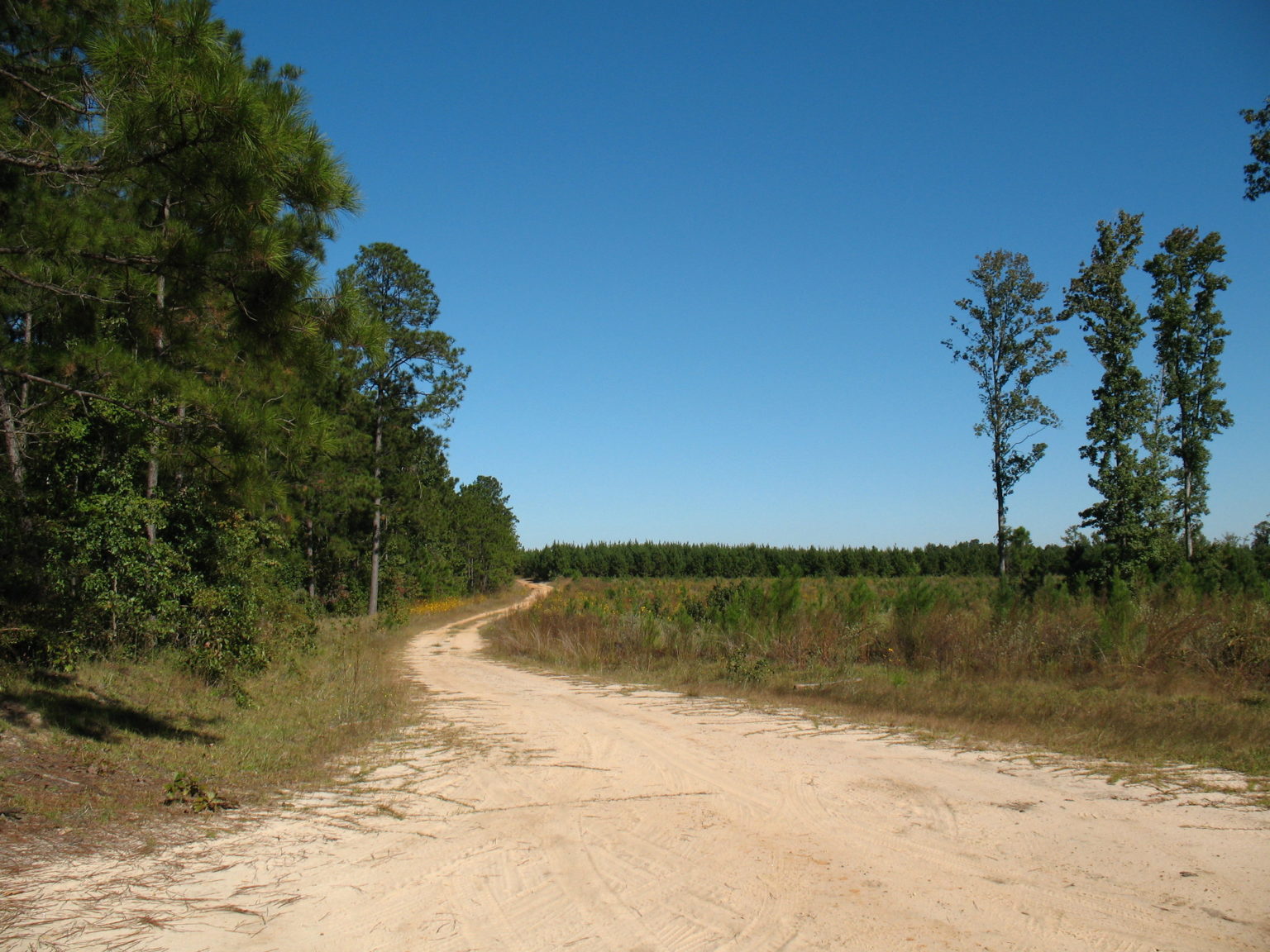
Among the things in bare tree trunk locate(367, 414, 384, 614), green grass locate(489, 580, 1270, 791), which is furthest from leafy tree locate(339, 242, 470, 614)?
green grass locate(489, 580, 1270, 791)

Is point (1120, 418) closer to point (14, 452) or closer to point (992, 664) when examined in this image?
point (992, 664)

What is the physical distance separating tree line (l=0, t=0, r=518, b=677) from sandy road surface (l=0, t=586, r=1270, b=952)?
120 inches

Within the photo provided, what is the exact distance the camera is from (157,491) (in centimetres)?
1029

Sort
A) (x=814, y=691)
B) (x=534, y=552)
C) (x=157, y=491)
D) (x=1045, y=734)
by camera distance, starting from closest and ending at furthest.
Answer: (x=1045, y=734) → (x=157, y=491) → (x=814, y=691) → (x=534, y=552)

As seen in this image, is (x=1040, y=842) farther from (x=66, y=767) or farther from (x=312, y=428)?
(x=66, y=767)

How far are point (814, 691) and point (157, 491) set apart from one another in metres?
9.76

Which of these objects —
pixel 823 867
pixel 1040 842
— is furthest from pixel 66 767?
pixel 1040 842

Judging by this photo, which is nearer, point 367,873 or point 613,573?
point 367,873

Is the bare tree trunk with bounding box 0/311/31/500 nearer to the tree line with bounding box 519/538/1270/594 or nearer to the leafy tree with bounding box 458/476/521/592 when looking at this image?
the tree line with bounding box 519/538/1270/594

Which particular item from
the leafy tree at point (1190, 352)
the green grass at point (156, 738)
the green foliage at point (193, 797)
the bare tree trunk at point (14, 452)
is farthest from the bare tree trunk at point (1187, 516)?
the bare tree trunk at point (14, 452)

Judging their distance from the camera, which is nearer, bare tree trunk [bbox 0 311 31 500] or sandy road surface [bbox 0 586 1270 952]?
sandy road surface [bbox 0 586 1270 952]

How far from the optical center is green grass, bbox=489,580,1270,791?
901cm

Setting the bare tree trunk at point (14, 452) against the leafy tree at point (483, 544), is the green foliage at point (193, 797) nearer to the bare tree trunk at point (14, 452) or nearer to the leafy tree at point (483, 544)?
the bare tree trunk at point (14, 452)

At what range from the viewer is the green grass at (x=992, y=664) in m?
9.01
